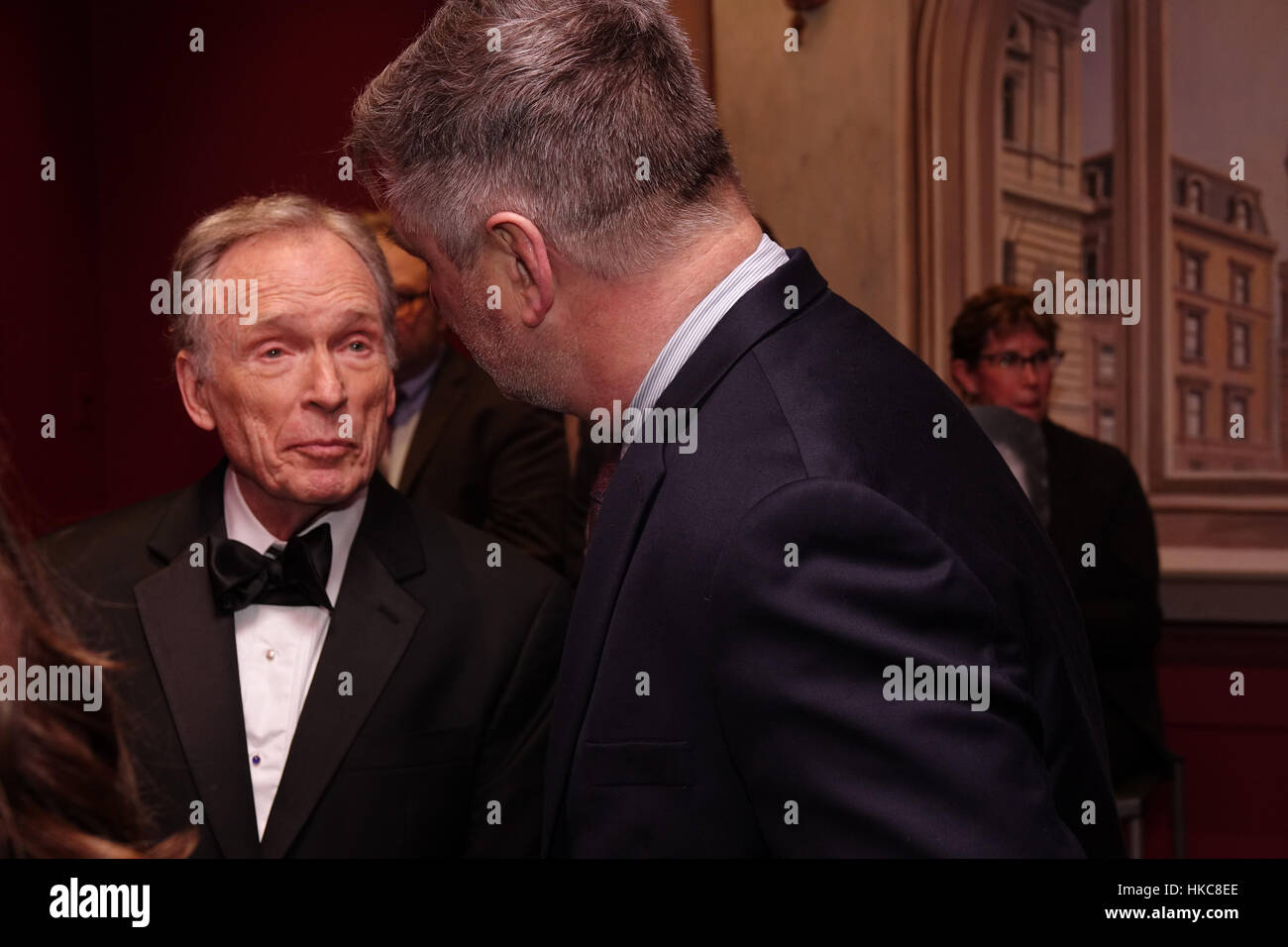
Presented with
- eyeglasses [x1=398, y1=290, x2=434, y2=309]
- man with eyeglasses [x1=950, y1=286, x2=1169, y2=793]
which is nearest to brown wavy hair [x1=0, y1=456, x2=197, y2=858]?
eyeglasses [x1=398, y1=290, x2=434, y2=309]

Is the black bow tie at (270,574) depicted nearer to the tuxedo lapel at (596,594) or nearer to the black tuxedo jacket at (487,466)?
the tuxedo lapel at (596,594)

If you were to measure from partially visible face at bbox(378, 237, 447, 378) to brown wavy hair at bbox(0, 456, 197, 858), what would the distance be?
7.15 ft

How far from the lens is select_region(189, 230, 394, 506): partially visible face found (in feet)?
5.27

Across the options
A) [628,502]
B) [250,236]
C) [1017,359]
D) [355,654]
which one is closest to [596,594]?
[628,502]

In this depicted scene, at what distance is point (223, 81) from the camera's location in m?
4.40

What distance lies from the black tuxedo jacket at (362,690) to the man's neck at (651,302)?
60cm

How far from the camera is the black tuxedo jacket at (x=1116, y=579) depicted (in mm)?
2812

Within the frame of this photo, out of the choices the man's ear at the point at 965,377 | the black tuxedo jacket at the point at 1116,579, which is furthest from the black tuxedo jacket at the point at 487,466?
the black tuxedo jacket at the point at 1116,579

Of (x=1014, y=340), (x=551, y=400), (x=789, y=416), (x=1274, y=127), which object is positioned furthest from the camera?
(x=1274, y=127)

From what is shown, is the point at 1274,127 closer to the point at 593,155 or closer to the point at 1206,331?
the point at 1206,331

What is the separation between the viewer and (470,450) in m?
2.95
